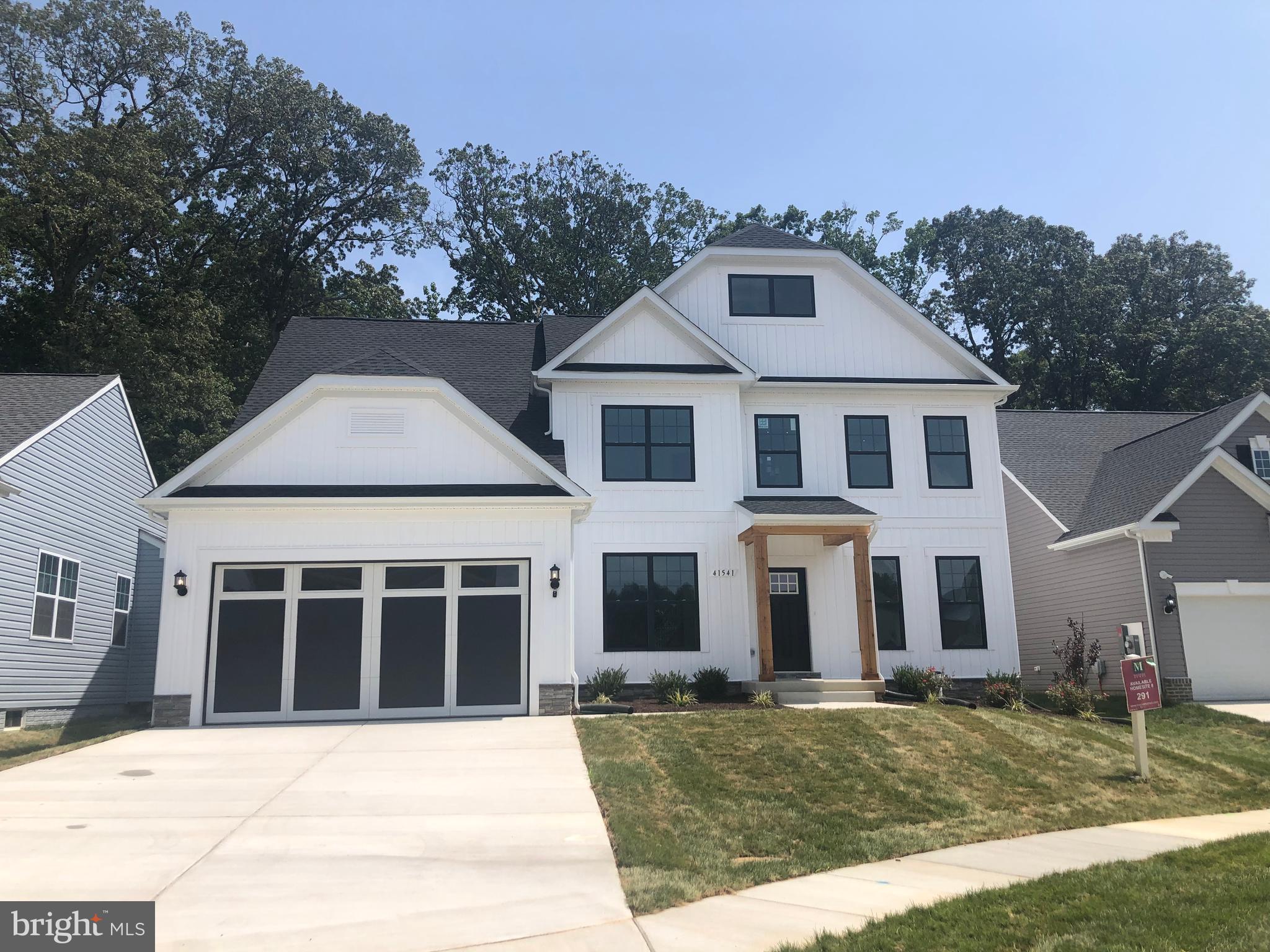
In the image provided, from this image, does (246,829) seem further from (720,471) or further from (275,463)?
(720,471)

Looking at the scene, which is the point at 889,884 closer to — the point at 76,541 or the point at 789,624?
the point at 789,624

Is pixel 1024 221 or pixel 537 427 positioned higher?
pixel 1024 221

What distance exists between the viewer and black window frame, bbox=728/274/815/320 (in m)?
22.4

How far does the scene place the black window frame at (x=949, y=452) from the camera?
21953 millimetres

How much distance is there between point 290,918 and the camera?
6.80 m

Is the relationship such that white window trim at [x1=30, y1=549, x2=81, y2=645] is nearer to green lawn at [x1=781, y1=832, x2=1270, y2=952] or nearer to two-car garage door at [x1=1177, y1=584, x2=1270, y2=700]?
green lawn at [x1=781, y1=832, x2=1270, y2=952]

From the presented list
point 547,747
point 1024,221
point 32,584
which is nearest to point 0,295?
point 32,584

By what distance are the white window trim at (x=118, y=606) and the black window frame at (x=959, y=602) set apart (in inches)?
713

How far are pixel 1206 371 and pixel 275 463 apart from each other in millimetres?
38037

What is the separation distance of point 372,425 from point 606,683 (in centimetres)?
626

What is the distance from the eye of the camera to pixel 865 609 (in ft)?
64.1

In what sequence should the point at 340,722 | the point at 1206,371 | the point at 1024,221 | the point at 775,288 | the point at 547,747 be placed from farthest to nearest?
1. the point at 1024,221
2. the point at 1206,371
3. the point at 775,288
4. the point at 340,722
5. the point at 547,747

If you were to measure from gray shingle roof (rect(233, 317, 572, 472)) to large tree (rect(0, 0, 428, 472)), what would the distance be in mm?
10990

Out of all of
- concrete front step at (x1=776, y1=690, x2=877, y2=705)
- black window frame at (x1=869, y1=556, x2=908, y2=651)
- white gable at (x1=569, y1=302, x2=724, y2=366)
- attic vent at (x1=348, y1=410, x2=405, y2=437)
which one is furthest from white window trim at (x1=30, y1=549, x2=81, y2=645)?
black window frame at (x1=869, y1=556, x2=908, y2=651)
